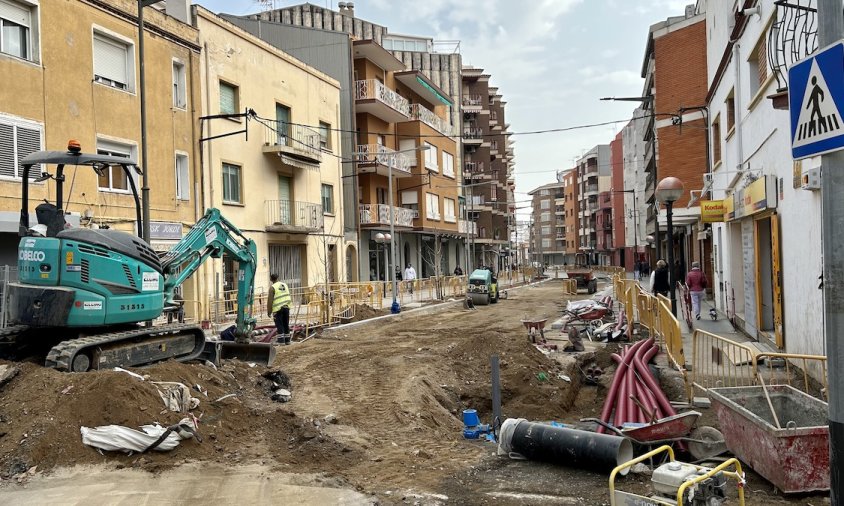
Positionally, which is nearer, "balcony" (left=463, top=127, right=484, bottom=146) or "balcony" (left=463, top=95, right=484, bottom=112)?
"balcony" (left=463, top=127, right=484, bottom=146)

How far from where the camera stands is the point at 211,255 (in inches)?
499

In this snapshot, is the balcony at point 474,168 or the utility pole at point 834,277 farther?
the balcony at point 474,168

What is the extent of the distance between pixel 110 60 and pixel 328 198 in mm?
13959

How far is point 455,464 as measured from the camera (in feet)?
22.1

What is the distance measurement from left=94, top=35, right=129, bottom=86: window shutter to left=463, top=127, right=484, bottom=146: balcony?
4213 centimetres

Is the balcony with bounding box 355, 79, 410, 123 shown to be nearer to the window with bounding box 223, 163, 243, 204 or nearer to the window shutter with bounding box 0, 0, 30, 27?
the window with bounding box 223, 163, 243, 204

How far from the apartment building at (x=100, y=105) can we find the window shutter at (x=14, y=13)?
24 mm

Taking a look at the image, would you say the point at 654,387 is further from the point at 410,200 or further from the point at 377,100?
the point at 410,200

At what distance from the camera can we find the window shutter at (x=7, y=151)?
605 inches

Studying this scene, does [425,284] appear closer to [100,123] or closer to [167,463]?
[100,123]

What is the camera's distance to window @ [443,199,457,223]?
153 ft

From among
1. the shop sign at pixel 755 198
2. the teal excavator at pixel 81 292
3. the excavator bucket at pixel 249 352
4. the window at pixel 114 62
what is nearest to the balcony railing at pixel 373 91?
the window at pixel 114 62

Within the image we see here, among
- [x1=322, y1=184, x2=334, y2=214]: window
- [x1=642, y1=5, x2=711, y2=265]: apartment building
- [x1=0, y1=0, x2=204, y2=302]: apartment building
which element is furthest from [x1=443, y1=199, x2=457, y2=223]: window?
[x1=0, y1=0, x2=204, y2=302]: apartment building

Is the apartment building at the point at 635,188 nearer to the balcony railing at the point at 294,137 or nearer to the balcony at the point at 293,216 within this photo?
the balcony railing at the point at 294,137
